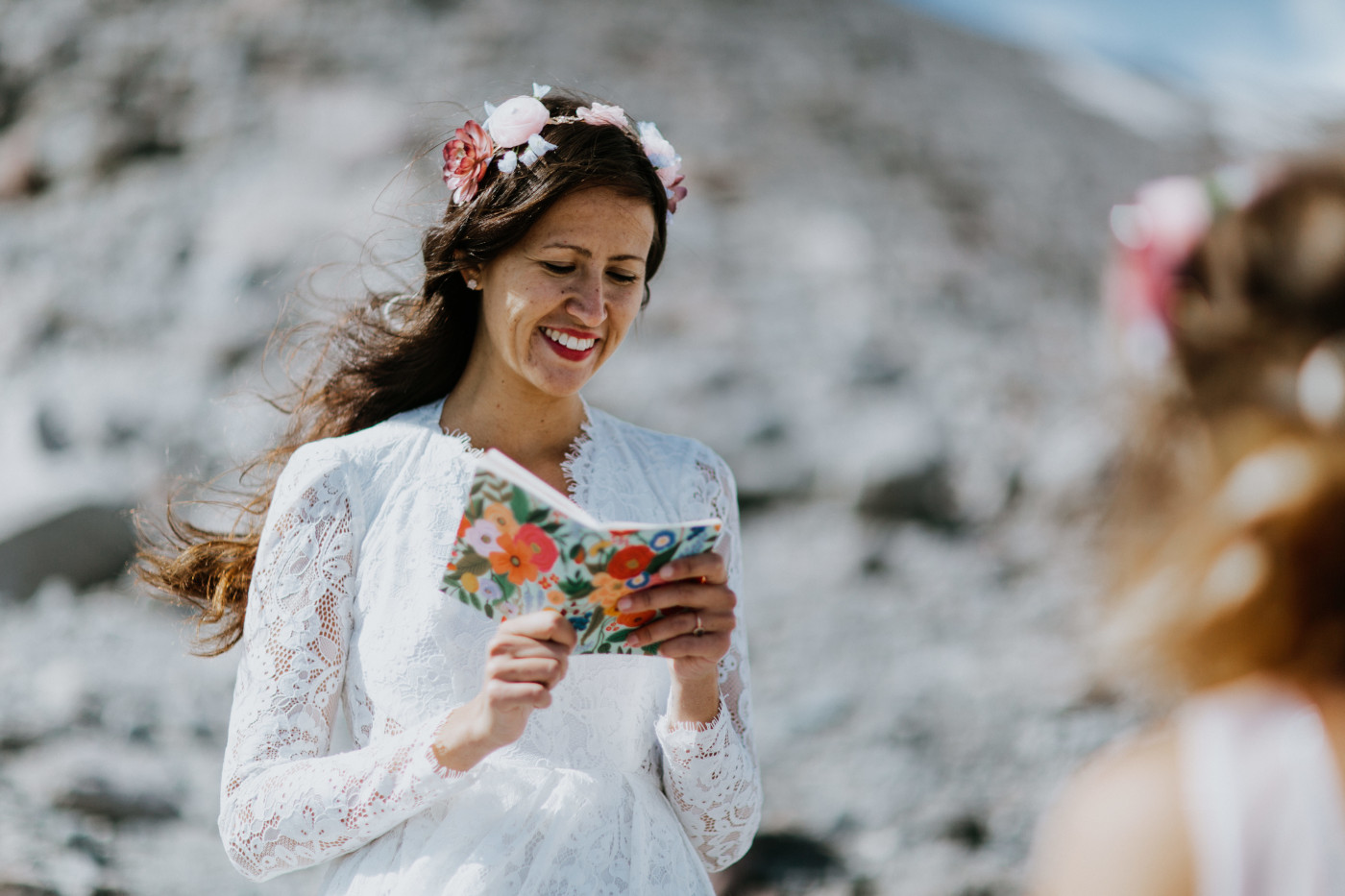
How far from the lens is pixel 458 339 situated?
7.55 ft

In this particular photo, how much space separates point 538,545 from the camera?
1574 mm

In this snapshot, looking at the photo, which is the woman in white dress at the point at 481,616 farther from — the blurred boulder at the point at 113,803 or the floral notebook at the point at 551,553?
the blurred boulder at the point at 113,803

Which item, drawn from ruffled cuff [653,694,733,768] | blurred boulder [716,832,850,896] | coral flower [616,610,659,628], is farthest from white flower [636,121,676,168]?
blurred boulder [716,832,850,896]

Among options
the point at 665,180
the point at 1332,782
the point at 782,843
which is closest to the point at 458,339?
the point at 665,180

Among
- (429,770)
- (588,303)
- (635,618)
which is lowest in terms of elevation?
(429,770)

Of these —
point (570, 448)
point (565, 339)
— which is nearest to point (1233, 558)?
point (565, 339)

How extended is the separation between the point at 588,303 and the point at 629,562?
25.0 inches

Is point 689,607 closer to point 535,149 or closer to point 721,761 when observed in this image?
point 721,761

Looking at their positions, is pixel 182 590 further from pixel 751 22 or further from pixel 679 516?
pixel 751 22

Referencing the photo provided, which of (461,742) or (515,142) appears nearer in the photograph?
(461,742)

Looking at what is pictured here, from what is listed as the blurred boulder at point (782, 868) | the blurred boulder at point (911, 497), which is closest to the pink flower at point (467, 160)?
the blurred boulder at point (782, 868)

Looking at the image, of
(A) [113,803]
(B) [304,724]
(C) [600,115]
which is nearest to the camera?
(B) [304,724]

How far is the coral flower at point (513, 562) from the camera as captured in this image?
5.21 feet

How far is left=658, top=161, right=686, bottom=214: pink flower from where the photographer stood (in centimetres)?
225
